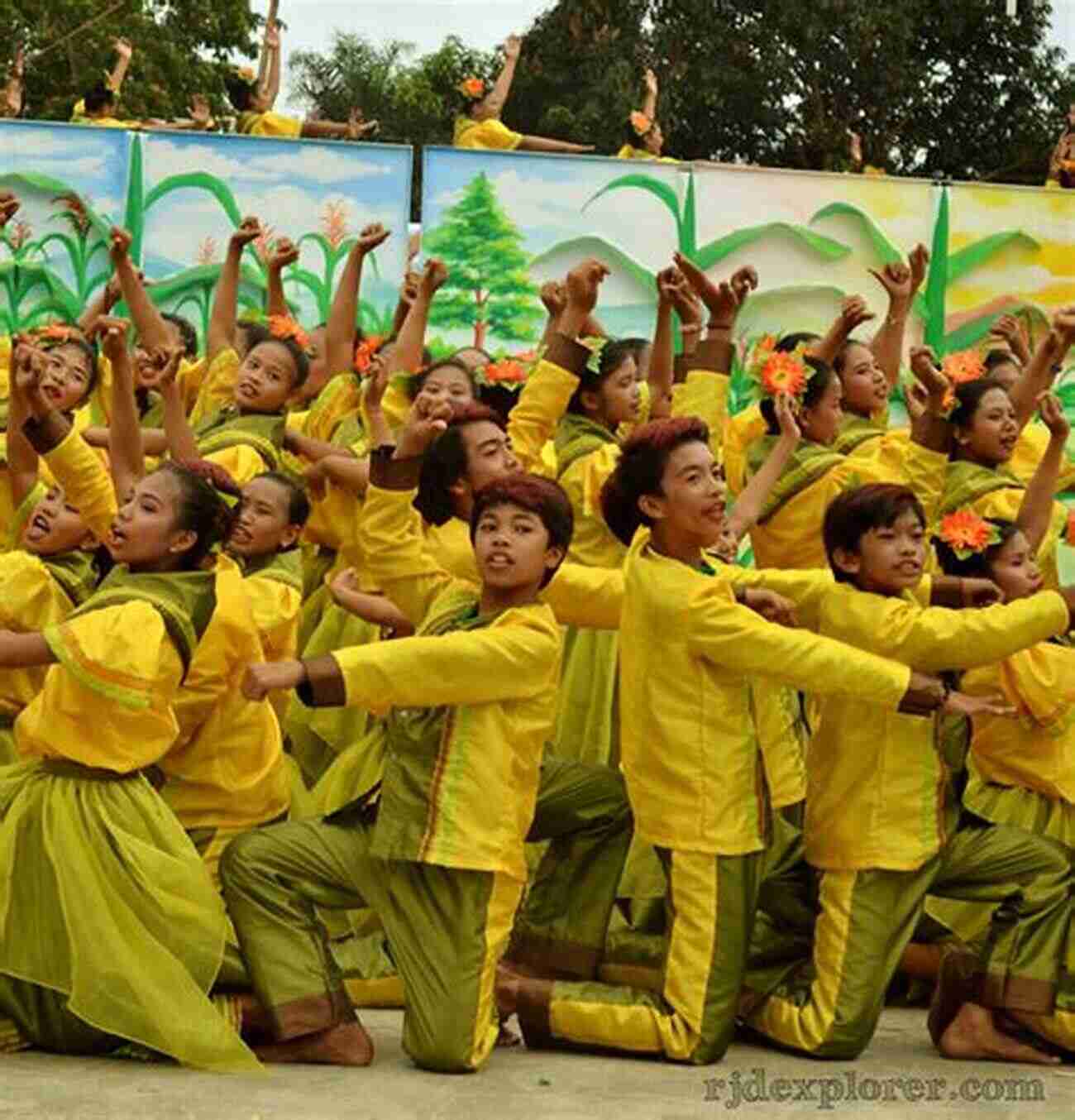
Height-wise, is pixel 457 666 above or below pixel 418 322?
below

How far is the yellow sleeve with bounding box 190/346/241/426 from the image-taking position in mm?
7375

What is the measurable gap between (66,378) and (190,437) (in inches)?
21.6

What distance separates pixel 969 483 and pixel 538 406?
128 cm

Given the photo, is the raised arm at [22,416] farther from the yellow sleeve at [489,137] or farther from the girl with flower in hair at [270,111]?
the yellow sleeve at [489,137]

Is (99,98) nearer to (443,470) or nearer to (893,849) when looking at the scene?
(443,470)

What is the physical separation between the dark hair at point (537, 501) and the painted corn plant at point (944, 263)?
544 cm

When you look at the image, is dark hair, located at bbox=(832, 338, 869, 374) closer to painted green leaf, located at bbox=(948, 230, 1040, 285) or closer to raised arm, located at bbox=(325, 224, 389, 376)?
raised arm, located at bbox=(325, 224, 389, 376)

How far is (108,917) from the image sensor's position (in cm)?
459

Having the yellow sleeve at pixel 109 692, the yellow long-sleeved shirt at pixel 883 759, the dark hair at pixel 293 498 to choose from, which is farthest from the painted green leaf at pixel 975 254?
the yellow sleeve at pixel 109 692

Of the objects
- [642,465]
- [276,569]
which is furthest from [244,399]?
[642,465]

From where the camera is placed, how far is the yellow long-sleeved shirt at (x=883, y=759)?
193 inches

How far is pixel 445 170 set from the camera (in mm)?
9773

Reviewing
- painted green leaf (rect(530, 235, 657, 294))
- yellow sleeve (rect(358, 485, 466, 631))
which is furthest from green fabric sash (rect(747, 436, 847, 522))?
painted green leaf (rect(530, 235, 657, 294))

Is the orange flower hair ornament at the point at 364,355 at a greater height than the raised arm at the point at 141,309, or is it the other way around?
the raised arm at the point at 141,309
